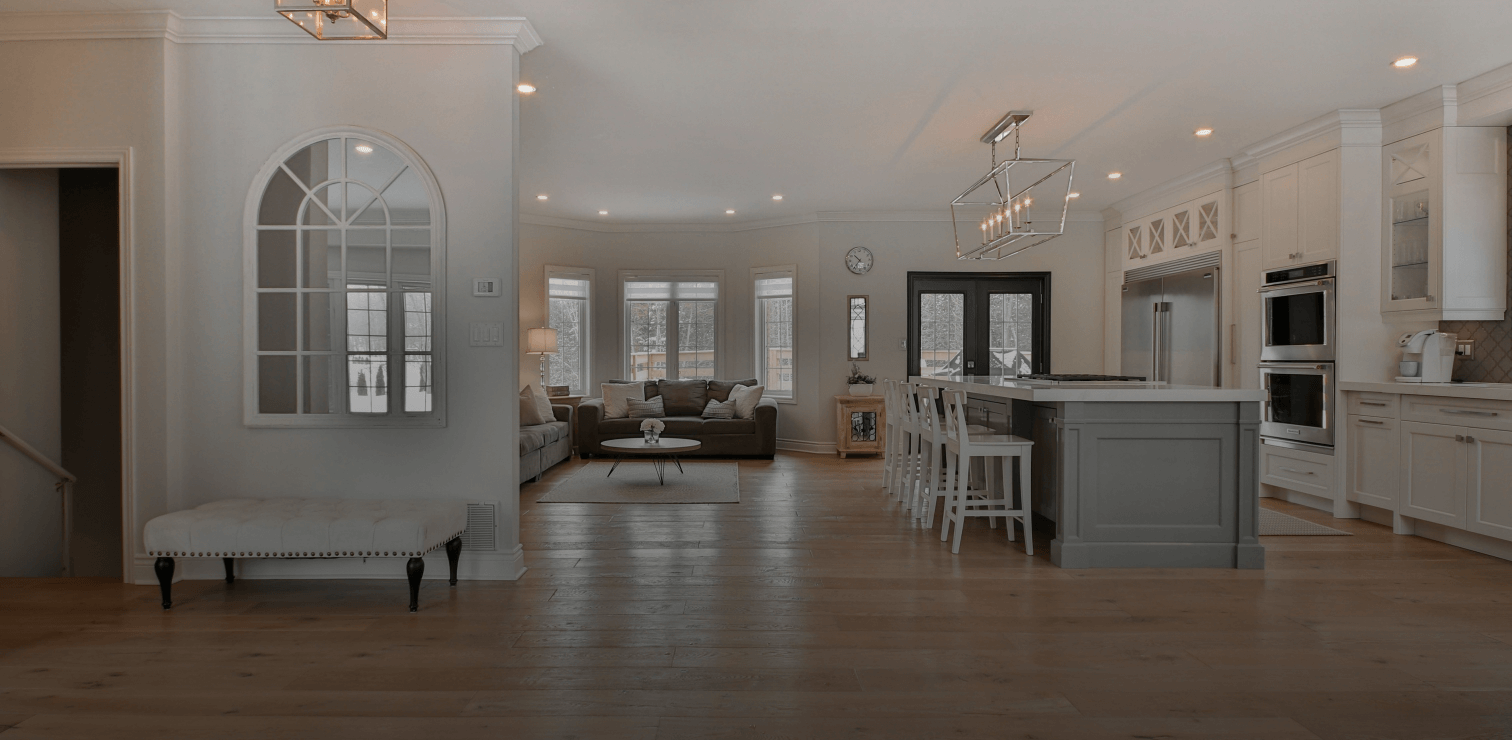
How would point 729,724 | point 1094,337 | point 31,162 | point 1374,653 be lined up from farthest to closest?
point 1094,337
point 31,162
point 1374,653
point 729,724

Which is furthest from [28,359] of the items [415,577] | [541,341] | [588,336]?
[588,336]

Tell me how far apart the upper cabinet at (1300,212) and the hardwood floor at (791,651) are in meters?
2.16

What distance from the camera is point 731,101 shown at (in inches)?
191

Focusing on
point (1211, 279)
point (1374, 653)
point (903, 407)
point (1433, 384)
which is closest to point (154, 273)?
point (903, 407)

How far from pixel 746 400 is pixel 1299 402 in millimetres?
5017

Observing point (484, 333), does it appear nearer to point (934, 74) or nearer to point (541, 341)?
point (934, 74)

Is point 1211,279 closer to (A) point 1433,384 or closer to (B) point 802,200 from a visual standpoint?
(A) point 1433,384

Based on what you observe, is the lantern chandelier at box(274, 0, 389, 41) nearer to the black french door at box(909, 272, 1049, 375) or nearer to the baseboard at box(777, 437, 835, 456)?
the baseboard at box(777, 437, 835, 456)

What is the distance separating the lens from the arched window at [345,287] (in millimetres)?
3705

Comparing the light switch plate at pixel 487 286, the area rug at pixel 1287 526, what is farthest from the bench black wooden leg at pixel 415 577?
the area rug at pixel 1287 526

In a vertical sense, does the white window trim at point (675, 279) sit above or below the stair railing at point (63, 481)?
above

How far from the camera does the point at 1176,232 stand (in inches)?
283

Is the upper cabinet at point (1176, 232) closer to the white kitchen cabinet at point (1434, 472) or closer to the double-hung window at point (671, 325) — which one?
the white kitchen cabinet at point (1434, 472)

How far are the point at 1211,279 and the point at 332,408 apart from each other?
6571 mm
